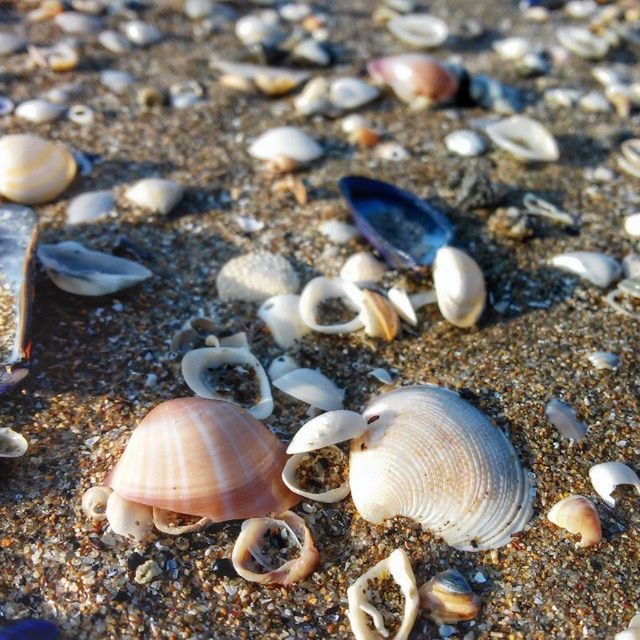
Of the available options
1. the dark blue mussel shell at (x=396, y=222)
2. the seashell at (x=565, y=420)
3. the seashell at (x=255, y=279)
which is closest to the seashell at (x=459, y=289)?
the dark blue mussel shell at (x=396, y=222)

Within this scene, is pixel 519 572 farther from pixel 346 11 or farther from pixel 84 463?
pixel 346 11

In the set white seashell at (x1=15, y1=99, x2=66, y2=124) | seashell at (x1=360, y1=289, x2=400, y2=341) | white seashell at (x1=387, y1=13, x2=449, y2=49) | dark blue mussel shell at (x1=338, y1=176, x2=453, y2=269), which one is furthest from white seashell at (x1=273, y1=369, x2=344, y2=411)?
white seashell at (x1=387, y1=13, x2=449, y2=49)

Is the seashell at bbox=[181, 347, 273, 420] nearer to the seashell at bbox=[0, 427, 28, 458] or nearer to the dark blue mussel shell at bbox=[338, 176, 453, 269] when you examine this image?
the seashell at bbox=[0, 427, 28, 458]

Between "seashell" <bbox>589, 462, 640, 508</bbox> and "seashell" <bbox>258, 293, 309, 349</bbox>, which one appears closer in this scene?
"seashell" <bbox>589, 462, 640, 508</bbox>

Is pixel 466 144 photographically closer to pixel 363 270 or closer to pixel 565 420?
pixel 363 270

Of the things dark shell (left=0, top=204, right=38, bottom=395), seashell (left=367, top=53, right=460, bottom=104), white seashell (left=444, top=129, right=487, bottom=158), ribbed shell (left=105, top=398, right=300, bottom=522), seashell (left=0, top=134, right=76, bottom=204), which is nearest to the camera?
ribbed shell (left=105, top=398, right=300, bottom=522)

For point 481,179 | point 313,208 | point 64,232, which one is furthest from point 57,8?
point 481,179

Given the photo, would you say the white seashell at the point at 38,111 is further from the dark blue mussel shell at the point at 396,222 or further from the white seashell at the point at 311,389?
the white seashell at the point at 311,389
